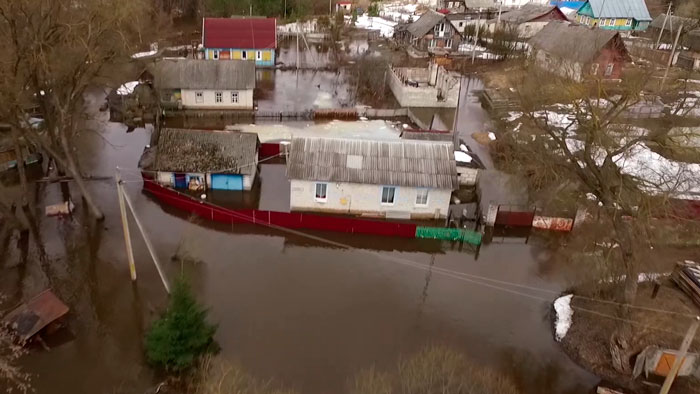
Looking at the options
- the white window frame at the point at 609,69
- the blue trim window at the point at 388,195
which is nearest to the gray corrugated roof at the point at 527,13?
the white window frame at the point at 609,69

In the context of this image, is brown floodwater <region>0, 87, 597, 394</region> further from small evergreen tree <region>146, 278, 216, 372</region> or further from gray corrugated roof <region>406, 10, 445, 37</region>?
gray corrugated roof <region>406, 10, 445, 37</region>

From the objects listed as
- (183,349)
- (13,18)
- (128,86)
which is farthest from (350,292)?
(128,86)

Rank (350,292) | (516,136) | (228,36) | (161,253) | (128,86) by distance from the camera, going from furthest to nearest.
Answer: (228,36) < (128,86) < (516,136) < (161,253) < (350,292)

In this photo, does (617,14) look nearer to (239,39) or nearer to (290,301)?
(239,39)

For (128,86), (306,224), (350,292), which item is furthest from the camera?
(128,86)

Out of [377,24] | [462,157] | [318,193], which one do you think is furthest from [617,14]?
→ [318,193]

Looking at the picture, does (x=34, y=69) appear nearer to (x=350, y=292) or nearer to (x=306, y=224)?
(x=306, y=224)

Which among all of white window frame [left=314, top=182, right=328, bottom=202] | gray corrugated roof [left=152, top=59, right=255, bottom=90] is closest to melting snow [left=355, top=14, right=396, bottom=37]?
gray corrugated roof [left=152, top=59, right=255, bottom=90]
